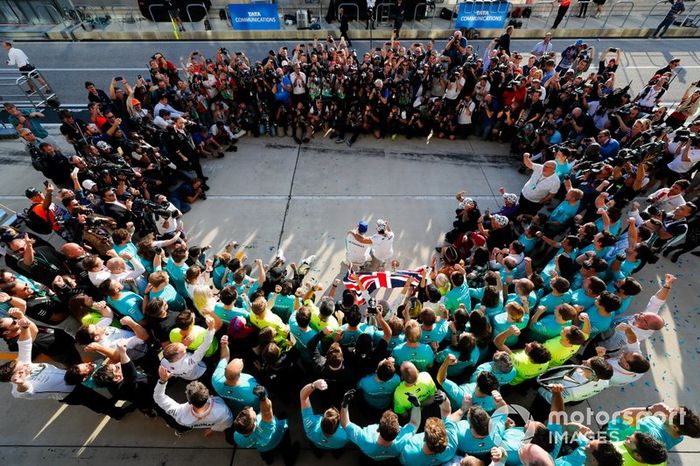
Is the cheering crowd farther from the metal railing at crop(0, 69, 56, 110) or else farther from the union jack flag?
the metal railing at crop(0, 69, 56, 110)

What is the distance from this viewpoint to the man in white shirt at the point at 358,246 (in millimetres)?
5598

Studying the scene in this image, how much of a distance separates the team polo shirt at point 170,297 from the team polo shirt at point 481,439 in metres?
3.49

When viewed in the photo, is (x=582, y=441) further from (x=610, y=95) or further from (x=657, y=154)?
(x=610, y=95)

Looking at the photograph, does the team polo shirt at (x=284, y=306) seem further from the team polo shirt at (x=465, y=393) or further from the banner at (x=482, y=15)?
the banner at (x=482, y=15)

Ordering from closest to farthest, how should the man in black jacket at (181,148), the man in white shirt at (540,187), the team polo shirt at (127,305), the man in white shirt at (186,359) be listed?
the man in white shirt at (186,359) < the team polo shirt at (127,305) < the man in white shirt at (540,187) < the man in black jacket at (181,148)

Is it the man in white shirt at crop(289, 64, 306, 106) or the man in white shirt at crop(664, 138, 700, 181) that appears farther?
the man in white shirt at crop(289, 64, 306, 106)

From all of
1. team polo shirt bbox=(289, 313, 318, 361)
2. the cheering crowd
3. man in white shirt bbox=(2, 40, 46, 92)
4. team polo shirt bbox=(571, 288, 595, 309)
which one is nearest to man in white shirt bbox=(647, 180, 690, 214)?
the cheering crowd

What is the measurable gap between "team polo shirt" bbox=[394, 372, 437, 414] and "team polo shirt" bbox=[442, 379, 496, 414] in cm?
22

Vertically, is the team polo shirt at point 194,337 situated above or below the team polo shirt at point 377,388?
above

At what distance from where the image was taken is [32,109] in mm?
10203

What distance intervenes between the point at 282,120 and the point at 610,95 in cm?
770

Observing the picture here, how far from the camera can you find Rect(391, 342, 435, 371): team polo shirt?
3832mm

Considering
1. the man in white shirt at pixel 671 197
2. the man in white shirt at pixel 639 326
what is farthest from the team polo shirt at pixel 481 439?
the man in white shirt at pixel 671 197

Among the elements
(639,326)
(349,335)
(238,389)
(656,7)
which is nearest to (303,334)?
(349,335)
